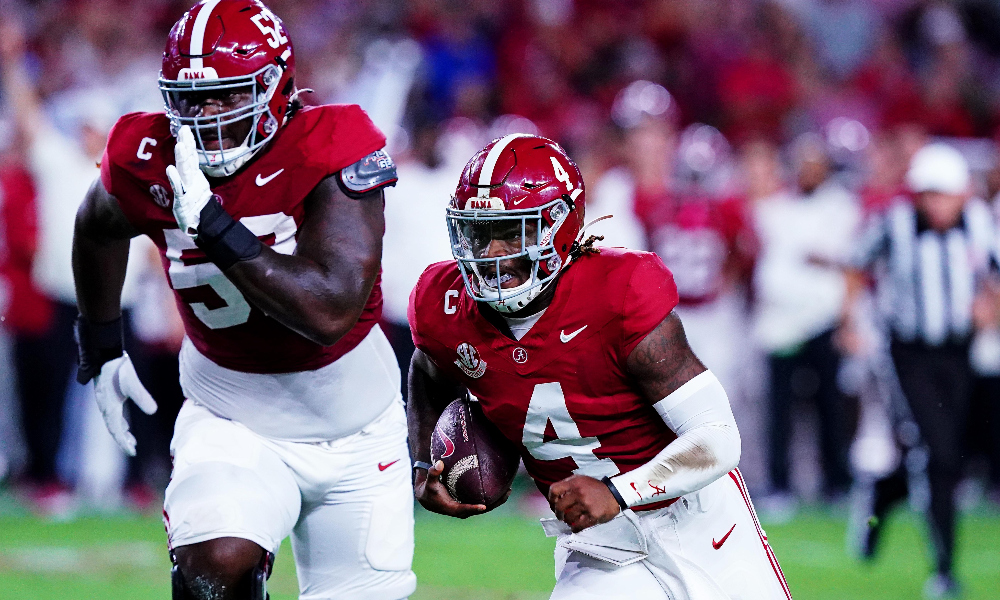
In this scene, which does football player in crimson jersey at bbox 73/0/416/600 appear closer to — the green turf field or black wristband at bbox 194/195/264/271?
black wristband at bbox 194/195/264/271

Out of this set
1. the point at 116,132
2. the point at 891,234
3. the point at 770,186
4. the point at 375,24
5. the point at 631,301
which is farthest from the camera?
the point at 375,24

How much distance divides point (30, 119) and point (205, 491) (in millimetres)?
4984

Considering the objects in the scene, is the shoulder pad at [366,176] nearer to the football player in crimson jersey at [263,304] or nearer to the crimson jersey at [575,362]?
the football player in crimson jersey at [263,304]

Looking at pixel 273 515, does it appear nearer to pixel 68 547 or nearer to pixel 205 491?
pixel 205 491

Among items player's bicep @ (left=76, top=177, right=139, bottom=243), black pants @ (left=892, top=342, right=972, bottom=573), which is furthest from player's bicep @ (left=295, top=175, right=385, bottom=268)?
black pants @ (left=892, top=342, right=972, bottom=573)

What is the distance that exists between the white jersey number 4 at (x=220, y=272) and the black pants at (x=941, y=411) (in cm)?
369

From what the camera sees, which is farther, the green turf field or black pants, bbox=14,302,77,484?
black pants, bbox=14,302,77,484

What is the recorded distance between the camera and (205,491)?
291 cm

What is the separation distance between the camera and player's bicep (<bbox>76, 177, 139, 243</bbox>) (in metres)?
3.28

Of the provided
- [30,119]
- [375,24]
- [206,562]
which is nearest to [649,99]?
[375,24]

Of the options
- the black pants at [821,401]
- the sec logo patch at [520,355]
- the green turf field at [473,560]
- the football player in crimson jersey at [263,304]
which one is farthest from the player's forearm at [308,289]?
the black pants at [821,401]

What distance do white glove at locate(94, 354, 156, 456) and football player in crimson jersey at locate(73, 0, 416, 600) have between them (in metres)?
0.22

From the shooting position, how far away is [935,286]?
6.06 meters

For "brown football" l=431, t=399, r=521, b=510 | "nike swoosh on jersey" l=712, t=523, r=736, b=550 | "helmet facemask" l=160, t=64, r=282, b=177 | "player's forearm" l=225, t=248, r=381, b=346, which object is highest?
"helmet facemask" l=160, t=64, r=282, b=177
